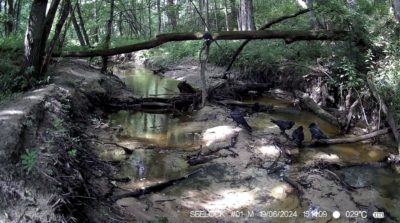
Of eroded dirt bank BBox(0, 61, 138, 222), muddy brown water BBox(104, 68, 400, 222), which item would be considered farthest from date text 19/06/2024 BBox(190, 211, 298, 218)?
eroded dirt bank BBox(0, 61, 138, 222)

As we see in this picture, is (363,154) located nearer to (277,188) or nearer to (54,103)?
(277,188)

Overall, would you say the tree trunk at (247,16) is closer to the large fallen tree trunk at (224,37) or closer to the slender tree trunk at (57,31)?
the large fallen tree trunk at (224,37)

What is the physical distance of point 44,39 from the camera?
9.24 meters

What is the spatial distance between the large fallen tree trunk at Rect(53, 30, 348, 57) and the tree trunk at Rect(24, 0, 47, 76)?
1204mm

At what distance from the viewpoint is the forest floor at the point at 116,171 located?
4273 millimetres

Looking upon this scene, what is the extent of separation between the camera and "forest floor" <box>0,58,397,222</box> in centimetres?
427

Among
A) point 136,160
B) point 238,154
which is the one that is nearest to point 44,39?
point 136,160

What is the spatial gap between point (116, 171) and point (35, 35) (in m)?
4.14

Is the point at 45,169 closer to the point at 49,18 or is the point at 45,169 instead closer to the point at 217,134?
the point at 217,134

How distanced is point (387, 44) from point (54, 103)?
884 cm

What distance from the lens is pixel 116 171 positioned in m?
7.07

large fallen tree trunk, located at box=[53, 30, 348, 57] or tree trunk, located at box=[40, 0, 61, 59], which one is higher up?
tree trunk, located at box=[40, 0, 61, 59]

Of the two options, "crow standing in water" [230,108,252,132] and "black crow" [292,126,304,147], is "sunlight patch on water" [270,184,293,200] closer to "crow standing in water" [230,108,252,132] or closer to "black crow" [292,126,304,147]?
"black crow" [292,126,304,147]

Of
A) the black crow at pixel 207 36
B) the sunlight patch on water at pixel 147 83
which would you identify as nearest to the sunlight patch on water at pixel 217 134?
the black crow at pixel 207 36
